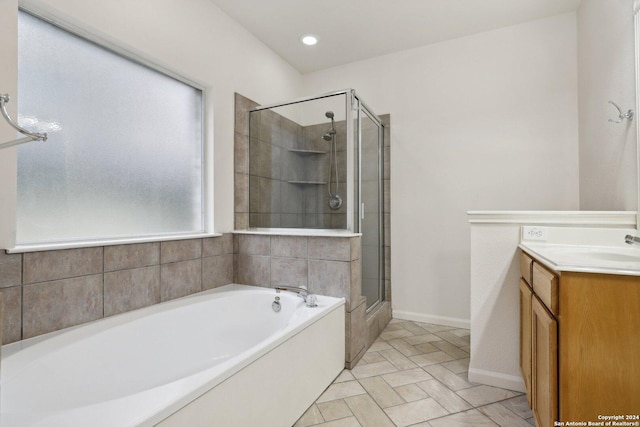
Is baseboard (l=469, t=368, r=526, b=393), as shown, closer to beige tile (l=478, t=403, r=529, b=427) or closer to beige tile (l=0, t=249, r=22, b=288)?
beige tile (l=478, t=403, r=529, b=427)

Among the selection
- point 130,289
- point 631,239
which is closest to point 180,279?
point 130,289

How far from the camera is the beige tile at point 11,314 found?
4.29 feet

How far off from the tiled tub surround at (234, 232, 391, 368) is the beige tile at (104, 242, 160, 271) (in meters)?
0.74

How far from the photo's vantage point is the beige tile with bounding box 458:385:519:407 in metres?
1.79

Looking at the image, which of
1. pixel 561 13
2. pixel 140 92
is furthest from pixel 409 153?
pixel 140 92

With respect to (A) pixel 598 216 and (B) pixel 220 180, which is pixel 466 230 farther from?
(B) pixel 220 180

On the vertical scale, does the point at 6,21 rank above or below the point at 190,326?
above

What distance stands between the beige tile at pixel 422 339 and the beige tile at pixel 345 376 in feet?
2.39

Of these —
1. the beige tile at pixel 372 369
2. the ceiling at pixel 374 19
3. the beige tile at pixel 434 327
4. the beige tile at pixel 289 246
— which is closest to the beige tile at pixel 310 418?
the beige tile at pixel 372 369

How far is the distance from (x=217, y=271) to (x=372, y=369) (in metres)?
1.34

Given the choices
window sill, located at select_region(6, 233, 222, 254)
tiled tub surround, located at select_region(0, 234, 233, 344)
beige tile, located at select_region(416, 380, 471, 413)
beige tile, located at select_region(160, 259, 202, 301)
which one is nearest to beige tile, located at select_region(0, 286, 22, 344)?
tiled tub surround, located at select_region(0, 234, 233, 344)

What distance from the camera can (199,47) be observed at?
2.27 m

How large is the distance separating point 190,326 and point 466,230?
7.89 feet

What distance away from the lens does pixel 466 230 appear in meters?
2.85
